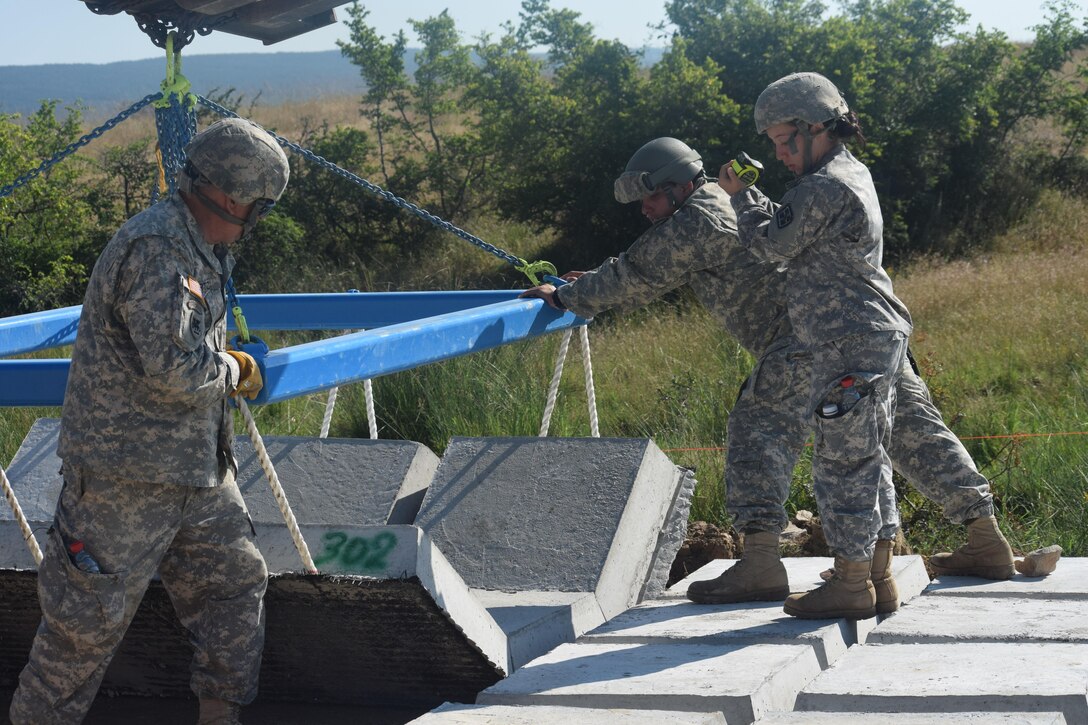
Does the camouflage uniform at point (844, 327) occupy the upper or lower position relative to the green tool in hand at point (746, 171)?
lower

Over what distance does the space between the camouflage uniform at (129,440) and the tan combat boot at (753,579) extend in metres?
1.95

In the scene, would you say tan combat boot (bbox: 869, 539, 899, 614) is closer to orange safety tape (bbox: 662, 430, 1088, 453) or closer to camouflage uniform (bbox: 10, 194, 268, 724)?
camouflage uniform (bbox: 10, 194, 268, 724)

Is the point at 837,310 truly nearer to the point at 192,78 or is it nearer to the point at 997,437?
the point at 997,437

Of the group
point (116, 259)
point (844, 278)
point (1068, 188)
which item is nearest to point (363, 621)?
point (116, 259)

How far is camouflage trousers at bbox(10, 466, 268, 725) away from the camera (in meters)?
3.49

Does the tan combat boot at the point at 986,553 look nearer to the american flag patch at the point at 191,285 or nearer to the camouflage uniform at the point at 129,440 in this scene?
the camouflage uniform at the point at 129,440

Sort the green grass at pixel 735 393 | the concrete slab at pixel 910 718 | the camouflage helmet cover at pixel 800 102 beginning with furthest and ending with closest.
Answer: the green grass at pixel 735 393 → the camouflage helmet cover at pixel 800 102 → the concrete slab at pixel 910 718

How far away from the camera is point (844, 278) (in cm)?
417

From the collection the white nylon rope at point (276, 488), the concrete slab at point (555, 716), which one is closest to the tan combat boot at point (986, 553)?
the concrete slab at point (555, 716)

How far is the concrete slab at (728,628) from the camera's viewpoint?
4.09 m

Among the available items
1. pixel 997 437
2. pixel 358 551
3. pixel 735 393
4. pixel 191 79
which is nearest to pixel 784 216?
pixel 358 551

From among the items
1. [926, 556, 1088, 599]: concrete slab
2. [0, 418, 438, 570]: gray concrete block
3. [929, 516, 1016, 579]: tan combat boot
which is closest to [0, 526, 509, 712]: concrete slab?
[0, 418, 438, 570]: gray concrete block

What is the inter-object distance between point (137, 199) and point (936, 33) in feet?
41.3

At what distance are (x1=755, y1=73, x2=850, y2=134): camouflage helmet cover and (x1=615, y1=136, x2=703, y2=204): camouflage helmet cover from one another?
0.48 meters
